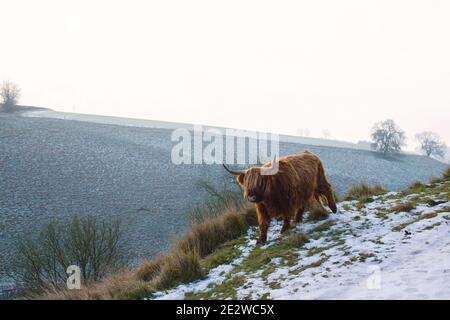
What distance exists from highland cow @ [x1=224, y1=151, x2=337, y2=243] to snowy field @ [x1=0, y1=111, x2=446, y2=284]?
42.8ft

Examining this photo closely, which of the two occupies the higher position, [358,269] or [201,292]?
[358,269]

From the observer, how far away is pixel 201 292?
199 inches

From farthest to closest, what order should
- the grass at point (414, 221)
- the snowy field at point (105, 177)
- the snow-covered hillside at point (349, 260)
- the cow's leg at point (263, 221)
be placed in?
the snowy field at point (105, 177) → the cow's leg at point (263, 221) → the grass at point (414, 221) → the snow-covered hillside at point (349, 260)

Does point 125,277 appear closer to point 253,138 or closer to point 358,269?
point 358,269

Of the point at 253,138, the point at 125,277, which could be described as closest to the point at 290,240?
the point at 125,277

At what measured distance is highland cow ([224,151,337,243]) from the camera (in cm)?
675

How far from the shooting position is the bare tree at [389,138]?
55656mm

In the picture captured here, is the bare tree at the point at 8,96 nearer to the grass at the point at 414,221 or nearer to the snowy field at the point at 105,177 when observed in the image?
the snowy field at the point at 105,177

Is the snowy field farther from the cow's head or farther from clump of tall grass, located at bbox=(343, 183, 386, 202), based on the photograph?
the cow's head

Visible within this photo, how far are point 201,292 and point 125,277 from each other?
2.17 metres

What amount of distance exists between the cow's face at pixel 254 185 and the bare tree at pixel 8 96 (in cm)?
5332

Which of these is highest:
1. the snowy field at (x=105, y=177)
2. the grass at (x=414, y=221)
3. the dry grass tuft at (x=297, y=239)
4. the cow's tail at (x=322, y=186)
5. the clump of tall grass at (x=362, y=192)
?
the cow's tail at (x=322, y=186)

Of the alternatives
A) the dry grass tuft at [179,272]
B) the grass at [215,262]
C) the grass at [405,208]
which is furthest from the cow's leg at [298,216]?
the dry grass tuft at [179,272]

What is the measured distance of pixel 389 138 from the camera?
184 feet
